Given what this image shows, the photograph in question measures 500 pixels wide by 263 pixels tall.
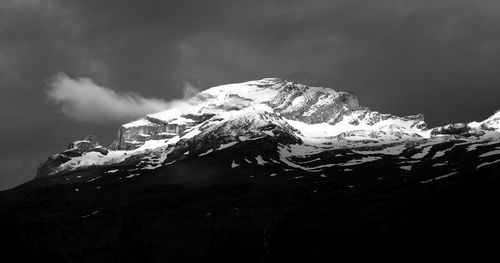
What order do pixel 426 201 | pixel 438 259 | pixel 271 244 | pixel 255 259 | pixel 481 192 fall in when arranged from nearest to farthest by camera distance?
pixel 438 259 < pixel 481 192 < pixel 426 201 < pixel 255 259 < pixel 271 244

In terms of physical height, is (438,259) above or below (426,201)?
below

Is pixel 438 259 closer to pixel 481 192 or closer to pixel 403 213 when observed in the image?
pixel 481 192

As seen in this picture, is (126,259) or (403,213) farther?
(126,259)

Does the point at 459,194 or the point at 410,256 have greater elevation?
the point at 459,194

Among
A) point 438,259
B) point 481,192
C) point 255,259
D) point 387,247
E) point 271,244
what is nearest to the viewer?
point 438,259

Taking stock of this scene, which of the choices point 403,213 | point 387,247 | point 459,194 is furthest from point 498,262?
point 403,213

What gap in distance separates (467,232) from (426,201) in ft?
89.0

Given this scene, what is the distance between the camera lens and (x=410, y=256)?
5389 inches

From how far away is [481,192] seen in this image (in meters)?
153

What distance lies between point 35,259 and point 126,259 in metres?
24.0

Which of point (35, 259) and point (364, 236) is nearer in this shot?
point (364, 236)

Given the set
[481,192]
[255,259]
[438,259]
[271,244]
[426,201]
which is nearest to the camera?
[438,259]

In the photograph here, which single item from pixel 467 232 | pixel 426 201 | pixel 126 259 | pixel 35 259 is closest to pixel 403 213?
pixel 426 201

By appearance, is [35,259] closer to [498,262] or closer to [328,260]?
[328,260]
